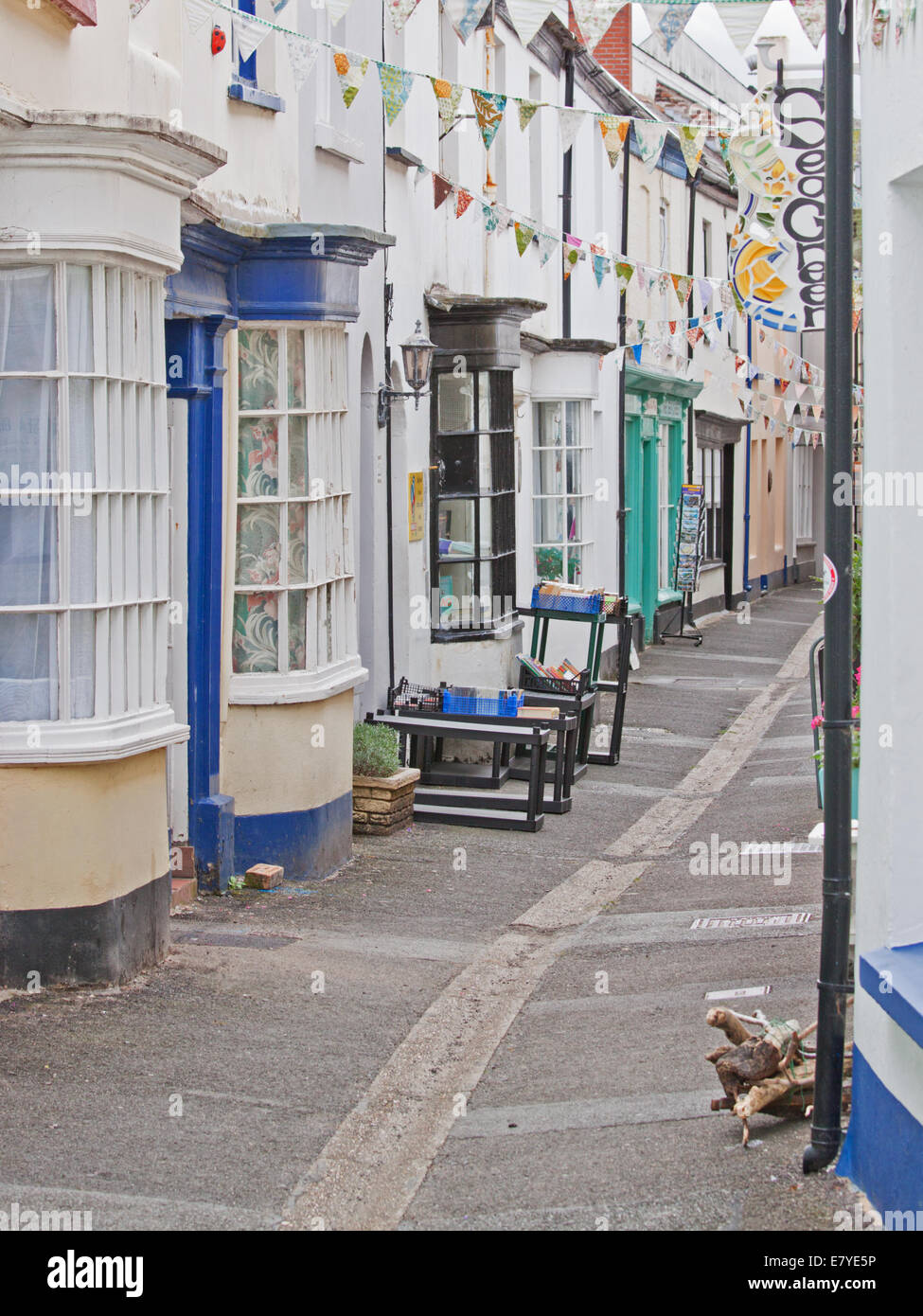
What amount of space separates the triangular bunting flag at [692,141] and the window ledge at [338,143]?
7.81 ft

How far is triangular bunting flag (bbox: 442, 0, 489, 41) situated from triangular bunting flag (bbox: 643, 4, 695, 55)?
1283 mm

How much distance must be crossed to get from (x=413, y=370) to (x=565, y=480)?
5.59 m

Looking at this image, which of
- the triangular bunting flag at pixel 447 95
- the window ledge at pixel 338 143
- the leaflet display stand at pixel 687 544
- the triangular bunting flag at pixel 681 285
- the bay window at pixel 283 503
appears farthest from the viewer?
the leaflet display stand at pixel 687 544

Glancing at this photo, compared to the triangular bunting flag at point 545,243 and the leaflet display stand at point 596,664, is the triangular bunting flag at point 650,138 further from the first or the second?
the leaflet display stand at point 596,664

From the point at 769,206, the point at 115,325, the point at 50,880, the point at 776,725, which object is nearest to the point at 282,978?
the point at 50,880

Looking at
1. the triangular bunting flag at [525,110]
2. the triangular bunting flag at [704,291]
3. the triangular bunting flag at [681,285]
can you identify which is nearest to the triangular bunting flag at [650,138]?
the triangular bunting flag at [525,110]

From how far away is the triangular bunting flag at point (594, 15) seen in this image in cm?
691

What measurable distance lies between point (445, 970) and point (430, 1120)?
222 cm

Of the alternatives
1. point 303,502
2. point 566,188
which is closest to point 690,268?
point 566,188

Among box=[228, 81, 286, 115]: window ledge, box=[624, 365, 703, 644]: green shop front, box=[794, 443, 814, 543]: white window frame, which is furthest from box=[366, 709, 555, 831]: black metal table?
box=[794, 443, 814, 543]: white window frame

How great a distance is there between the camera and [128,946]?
7426mm

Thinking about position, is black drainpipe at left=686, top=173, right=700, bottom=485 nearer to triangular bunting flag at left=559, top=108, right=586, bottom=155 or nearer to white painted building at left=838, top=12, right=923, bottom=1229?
triangular bunting flag at left=559, top=108, right=586, bottom=155

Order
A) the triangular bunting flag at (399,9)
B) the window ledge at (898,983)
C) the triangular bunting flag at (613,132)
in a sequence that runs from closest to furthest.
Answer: the window ledge at (898,983), the triangular bunting flag at (399,9), the triangular bunting flag at (613,132)

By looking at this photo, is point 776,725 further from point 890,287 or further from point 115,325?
point 890,287
